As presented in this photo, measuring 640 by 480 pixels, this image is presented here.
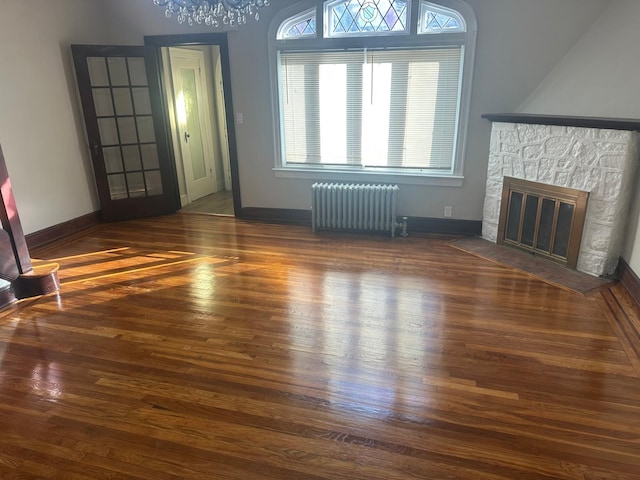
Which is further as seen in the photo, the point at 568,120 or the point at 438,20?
the point at 438,20

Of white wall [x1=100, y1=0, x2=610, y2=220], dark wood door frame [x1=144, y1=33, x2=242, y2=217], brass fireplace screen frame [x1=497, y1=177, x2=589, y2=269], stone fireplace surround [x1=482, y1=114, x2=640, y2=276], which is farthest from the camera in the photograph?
dark wood door frame [x1=144, y1=33, x2=242, y2=217]

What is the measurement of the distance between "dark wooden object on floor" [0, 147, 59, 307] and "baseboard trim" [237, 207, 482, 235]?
8.24 feet

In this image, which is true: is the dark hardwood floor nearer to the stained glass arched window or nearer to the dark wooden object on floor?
the dark wooden object on floor

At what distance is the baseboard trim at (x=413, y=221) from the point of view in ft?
16.3

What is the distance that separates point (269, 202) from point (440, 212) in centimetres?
214

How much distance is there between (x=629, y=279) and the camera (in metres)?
3.54

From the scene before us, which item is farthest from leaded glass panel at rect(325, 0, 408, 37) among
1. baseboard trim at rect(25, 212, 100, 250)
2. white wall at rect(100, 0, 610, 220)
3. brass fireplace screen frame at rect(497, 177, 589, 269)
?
baseboard trim at rect(25, 212, 100, 250)

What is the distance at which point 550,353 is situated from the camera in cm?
277

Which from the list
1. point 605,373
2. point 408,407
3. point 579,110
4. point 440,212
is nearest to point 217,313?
point 408,407

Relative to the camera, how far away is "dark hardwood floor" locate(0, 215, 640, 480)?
2006 mm

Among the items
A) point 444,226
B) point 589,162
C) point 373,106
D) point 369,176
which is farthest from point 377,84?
point 589,162

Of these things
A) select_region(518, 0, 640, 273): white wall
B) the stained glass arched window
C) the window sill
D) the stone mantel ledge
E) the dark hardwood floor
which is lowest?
the dark hardwood floor

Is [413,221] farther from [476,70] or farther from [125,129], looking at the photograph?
[125,129]

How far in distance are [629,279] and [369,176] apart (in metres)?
2.73
